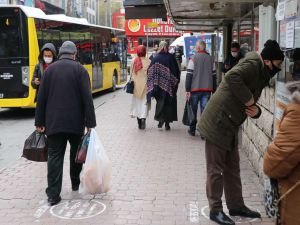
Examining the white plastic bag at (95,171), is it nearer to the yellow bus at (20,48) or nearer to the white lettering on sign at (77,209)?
the white lettering on sign at (77,209)

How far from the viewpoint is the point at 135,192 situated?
570 cm

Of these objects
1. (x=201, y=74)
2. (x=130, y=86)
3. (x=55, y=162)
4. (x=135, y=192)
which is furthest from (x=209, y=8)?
(x=55, y=162)

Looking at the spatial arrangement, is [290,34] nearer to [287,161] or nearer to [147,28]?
[287,161]

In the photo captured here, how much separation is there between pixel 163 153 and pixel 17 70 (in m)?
6.15

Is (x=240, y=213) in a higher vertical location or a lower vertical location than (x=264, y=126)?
lower

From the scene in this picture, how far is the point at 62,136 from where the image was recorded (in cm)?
532

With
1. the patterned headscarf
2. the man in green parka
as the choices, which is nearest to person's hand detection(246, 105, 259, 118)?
the man in green parka

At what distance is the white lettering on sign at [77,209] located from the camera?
497 cm

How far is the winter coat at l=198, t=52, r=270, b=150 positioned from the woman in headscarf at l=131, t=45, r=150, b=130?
538 centimetres

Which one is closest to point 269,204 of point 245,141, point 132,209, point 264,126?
point 132,209

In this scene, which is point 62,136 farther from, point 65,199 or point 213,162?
point 213,162

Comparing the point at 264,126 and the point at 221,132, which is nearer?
the point at 221,132

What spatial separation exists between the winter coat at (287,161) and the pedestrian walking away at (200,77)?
575 cm

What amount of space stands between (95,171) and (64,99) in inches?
34.3
